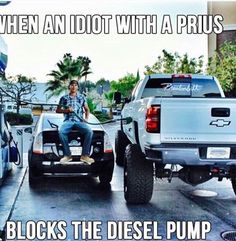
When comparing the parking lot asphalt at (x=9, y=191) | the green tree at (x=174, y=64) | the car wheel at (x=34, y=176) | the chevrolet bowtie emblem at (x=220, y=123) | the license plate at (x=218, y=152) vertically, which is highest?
the green tree at (x=174, y=64)

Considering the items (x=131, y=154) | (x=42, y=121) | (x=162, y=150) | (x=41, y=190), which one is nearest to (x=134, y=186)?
(x=131, y=154)

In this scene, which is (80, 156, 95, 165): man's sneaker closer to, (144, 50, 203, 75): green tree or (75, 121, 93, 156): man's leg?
(75, 121, 93, 156): man's leg

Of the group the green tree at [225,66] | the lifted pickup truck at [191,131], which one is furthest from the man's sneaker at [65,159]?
the green tree at [225,66]

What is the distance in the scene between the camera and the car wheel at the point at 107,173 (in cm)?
679

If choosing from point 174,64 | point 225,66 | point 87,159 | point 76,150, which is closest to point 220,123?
point 87,159

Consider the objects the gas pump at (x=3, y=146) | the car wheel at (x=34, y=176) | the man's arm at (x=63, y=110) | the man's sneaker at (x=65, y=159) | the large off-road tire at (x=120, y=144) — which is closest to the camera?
the gas pump at (x=3, y=146)

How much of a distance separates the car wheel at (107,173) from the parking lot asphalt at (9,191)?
126 centimetres

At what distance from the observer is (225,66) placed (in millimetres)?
15094

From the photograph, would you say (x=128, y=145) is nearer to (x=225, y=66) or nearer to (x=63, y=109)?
(x=63, y=109)

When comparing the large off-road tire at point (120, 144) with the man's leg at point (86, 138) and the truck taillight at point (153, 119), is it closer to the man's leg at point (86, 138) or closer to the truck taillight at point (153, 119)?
the man's leg at point (86, 138)

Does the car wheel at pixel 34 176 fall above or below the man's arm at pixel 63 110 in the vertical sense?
below

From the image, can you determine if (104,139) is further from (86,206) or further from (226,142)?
(226,142)

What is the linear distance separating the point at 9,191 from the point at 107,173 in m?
1.46

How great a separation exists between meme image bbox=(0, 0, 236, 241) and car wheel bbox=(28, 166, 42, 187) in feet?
0.08
